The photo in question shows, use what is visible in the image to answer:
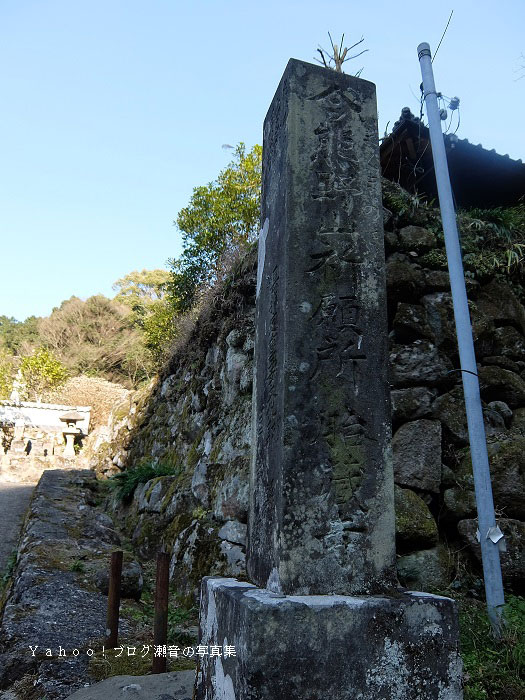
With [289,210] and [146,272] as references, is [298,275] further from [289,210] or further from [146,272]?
[146,272]

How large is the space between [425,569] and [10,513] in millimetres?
8298

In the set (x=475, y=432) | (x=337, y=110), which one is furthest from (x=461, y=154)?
(x=337, y=110)

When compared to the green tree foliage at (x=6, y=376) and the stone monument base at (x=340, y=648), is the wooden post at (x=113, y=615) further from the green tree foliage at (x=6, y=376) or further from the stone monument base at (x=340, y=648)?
the green tree foliage at (x=6, y=376)

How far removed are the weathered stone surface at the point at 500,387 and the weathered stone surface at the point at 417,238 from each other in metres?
1.58

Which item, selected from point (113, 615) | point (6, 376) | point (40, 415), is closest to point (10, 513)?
point (113, 615)

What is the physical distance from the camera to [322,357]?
Answer: 249cm

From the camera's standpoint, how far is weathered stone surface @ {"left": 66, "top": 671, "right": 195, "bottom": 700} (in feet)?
9.80

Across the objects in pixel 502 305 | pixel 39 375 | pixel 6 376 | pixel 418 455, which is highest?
pixel 6 376

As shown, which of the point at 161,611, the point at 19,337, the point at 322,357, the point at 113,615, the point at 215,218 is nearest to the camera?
the point at 322,357

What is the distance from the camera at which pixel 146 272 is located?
37188 millimetres

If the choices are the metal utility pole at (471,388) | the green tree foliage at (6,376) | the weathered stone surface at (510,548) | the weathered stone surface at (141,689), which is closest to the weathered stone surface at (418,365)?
the metal utility pole at (471,388)

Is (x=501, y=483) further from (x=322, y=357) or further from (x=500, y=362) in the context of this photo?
(x=322, y=357)

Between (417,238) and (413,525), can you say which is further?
(417,238)

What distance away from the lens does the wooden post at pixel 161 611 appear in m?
3.49
